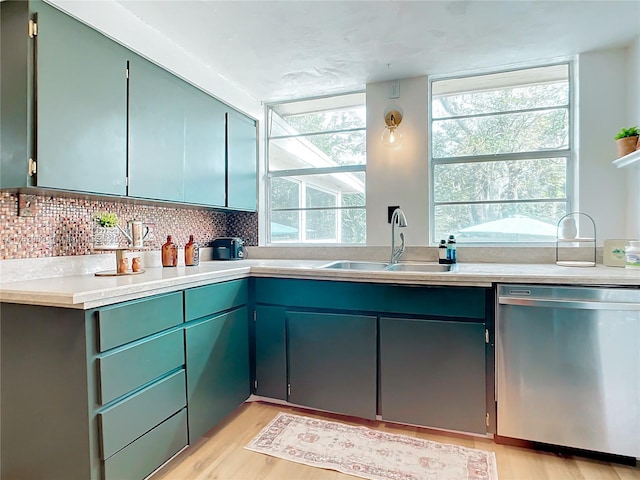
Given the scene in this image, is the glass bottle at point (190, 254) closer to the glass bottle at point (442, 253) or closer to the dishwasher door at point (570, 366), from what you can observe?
the glass bottle at point (442, 253)

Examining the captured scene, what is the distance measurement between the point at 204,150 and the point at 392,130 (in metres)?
1.41

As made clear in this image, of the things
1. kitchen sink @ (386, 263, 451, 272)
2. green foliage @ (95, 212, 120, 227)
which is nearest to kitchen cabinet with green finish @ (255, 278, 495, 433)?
kitchen sink @ (386, 263, 451, 272)

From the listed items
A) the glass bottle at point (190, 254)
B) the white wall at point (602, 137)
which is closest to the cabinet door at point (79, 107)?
the glass bottle at point (190, 254)

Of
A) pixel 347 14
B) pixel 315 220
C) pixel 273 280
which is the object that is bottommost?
pixel 273 280

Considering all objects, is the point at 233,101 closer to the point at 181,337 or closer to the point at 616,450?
the point at 181,337

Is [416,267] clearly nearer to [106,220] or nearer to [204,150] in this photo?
[204,150]

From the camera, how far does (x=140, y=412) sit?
4.89 feet

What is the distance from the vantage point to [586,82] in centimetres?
239

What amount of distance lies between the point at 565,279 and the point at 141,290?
75.5 inches

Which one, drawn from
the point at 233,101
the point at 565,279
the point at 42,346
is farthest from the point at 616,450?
the point at 233,101

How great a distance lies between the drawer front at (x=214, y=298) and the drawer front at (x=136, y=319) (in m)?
0.07

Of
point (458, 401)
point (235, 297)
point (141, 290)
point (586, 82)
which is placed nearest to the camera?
point (141, 290)

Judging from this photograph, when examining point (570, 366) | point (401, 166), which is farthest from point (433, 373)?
point (401, 166)

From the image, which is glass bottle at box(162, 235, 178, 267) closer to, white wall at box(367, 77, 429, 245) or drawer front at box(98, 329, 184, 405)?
drawer front at box(98, 329, 184, 405)
